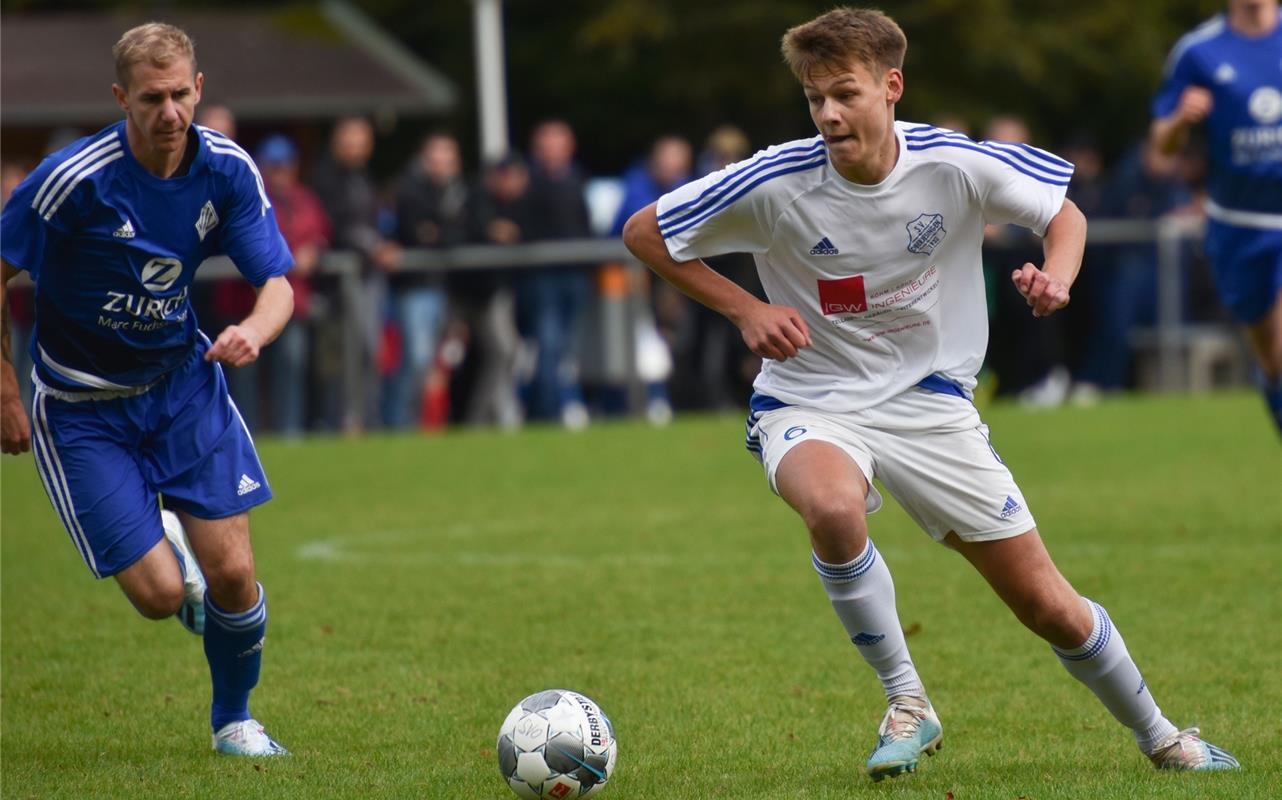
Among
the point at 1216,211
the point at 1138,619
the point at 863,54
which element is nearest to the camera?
the point at 863,54

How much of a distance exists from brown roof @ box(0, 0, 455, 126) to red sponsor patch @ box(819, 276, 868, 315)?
15934mm

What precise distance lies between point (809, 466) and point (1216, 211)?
522cm

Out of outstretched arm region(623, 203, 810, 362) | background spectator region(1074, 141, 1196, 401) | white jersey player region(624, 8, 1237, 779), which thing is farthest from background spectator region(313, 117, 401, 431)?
white jersey player region(624, 8, 1237, 779)

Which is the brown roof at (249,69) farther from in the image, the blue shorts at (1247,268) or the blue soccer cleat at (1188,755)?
the blue soccer cleat at (1188,755)

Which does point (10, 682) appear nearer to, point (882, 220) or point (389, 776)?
point (389, 776)

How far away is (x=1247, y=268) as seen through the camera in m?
9.75

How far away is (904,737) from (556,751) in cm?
95

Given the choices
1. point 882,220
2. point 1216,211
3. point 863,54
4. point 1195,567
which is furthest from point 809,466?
point 1216,211

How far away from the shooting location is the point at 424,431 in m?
16.7

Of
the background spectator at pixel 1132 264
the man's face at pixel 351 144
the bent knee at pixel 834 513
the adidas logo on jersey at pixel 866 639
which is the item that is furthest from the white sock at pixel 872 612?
the background spectator at pixel 1132 264

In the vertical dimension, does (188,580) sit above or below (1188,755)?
above

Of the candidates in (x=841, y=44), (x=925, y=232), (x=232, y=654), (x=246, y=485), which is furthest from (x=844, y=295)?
(x=232, y=654)

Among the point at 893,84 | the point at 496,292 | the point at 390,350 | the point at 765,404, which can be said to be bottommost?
the point at 390,350

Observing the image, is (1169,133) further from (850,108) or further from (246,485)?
(246,485)
